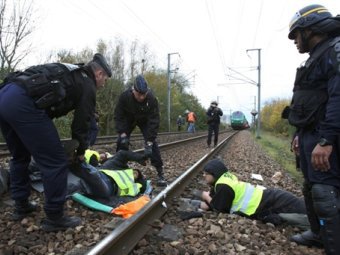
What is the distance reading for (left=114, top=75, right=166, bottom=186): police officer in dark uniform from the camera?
6.90 meters

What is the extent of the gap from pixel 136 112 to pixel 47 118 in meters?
3.07

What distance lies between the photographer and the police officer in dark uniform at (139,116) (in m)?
6.90

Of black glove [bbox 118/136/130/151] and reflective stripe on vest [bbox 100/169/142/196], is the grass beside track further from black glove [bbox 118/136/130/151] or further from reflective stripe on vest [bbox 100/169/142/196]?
reflective stripe on vest [bbox 100/169/142/196]

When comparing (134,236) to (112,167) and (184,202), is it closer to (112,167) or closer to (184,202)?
(184,202)

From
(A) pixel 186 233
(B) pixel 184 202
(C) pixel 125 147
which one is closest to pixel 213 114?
(C) pixel 125 147

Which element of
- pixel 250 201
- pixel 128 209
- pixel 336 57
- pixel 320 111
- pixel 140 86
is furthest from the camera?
pixel 140 86

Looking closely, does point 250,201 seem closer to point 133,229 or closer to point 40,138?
point 133,229

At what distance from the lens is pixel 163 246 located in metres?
3.82

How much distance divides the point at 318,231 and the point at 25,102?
124 inches

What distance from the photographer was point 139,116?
7059 millimetres

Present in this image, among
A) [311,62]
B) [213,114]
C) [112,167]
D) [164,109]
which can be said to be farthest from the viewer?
[164,109]

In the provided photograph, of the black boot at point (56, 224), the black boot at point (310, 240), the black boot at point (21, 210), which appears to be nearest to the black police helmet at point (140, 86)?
the black boot at point (21, 210)

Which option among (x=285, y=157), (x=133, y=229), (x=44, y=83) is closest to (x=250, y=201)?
(x=133, y=229)

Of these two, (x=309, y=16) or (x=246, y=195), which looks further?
(x=246, y=195)
